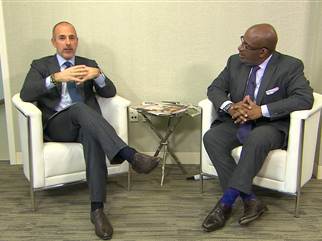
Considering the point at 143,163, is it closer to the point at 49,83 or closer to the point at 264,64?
the point at 49,83

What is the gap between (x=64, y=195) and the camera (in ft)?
10.3

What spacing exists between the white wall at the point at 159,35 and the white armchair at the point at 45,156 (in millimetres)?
690

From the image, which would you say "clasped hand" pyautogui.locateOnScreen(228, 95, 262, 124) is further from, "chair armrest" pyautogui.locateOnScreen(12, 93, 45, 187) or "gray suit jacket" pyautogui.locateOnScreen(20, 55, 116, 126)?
"chair armrest" pyautogui.locateOnScreen(12, 93, 45, 187)

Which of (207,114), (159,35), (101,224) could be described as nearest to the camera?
(101,224)

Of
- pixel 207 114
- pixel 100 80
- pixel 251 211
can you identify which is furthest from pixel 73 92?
pixel 251 211

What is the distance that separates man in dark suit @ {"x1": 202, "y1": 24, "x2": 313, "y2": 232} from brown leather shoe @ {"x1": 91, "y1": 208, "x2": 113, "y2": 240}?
0.58 meters

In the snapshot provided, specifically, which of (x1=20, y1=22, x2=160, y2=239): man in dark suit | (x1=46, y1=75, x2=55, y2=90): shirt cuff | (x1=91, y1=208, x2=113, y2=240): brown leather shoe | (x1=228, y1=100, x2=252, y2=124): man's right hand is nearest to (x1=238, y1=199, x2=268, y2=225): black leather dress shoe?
(x1=228, y1=100, x2=252, y2=124): man's right hand

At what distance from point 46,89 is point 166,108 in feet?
3.01

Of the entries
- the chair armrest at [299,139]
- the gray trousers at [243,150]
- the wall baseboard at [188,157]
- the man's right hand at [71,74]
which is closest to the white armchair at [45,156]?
the man's right hand at [71,74]

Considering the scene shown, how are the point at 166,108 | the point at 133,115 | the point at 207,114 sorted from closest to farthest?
the point at 207,114
the point at 166,108
the point at 133,115

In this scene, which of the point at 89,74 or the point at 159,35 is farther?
the point at 159,35

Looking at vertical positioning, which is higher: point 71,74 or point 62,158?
point 71,74

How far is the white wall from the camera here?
3465 mm

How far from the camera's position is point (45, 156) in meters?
2.81
